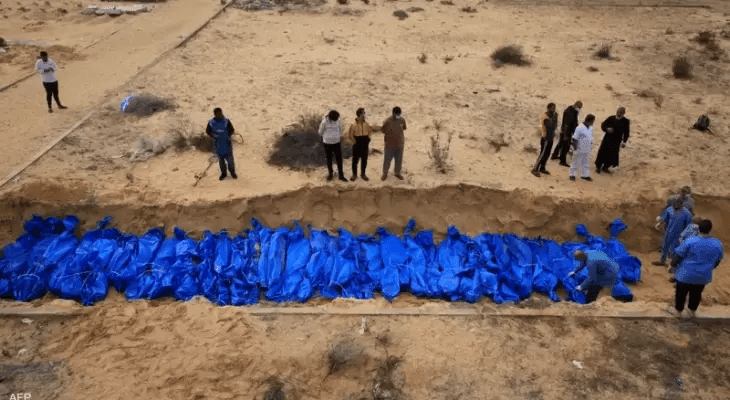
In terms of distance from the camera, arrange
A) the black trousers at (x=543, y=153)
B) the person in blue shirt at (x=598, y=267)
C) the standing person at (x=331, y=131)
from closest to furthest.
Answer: the person in blue shirt at (x=598, y=267)
the standing person at (x=331, y=131)
the black trousers at (x=543, y=153)

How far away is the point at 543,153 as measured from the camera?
905 cm

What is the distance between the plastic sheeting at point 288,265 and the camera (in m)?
7.45

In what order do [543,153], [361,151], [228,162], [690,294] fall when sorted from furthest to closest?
1. [543,153]
2. [228,162]
3. [361,151]
4. [690,294]

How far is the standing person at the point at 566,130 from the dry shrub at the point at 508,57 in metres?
5.13

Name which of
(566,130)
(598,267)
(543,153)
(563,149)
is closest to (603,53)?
(563,149)

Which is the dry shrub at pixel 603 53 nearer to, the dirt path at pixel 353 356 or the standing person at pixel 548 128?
the standing person at pixel 548 128

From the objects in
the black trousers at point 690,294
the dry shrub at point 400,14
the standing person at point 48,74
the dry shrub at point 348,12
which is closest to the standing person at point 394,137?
the black trousers at point 690,294

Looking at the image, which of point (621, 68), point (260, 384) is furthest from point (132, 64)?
point (621, 68)

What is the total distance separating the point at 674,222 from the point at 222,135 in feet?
22.4

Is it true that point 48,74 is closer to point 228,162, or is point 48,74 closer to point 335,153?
point 228,162

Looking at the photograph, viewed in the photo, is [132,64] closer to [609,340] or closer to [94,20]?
[94,20]

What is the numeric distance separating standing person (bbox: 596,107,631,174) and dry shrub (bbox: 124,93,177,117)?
336 inches

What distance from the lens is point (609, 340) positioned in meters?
6.45

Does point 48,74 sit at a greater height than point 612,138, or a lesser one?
greater
